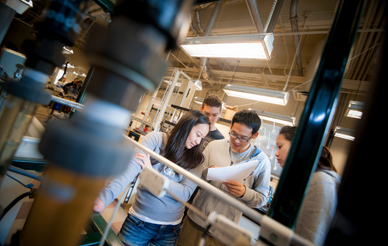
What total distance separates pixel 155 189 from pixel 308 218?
0.81 meters

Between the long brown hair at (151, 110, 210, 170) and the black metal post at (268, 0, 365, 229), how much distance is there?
94 cm

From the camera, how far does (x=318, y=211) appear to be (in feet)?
2.57

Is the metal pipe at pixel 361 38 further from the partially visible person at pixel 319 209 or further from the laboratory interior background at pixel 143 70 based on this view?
the partially visible person at pixel 319 209

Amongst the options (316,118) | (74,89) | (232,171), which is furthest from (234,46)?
(74,89)

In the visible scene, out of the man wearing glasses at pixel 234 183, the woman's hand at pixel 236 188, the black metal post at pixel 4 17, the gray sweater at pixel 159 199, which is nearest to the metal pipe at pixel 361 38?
the man wearing glasses at pixel 234 183

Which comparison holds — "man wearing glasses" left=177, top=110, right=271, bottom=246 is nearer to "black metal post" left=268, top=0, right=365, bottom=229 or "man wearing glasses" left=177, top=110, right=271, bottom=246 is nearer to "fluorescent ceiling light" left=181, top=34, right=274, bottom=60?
"black metal post" left=268, top=0, right=365, bottom=229

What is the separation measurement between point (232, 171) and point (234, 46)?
5.52ft

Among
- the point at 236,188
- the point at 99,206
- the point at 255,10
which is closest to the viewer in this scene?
the point at 99,206

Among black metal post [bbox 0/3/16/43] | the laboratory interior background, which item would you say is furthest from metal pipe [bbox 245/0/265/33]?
black metal post [bbox 0/3/16/43]

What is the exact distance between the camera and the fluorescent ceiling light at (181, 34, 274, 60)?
186 cm

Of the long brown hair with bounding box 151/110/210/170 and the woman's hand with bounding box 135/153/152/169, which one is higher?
the long brown hair with bounding box 151/110/210/170

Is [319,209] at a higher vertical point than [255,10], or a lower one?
lower

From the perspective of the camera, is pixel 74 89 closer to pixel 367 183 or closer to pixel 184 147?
pixel 184 147

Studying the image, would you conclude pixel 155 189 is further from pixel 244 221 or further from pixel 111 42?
pixel 244 221
